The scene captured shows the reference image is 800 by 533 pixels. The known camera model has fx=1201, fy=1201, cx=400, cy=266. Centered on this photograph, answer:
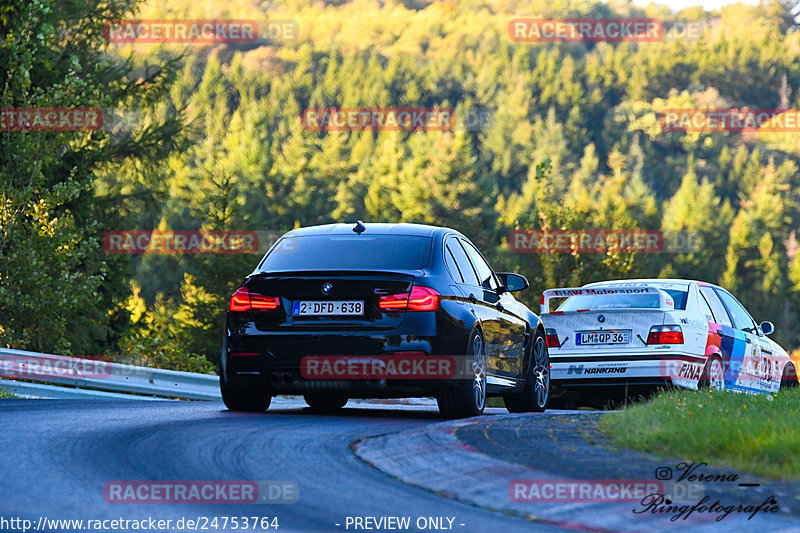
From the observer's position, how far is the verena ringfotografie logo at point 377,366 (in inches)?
387

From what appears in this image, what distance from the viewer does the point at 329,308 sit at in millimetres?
9930

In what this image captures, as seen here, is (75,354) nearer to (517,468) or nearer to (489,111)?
(517,468)

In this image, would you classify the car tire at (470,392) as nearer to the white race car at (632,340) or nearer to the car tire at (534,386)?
the car tire at (534,386)

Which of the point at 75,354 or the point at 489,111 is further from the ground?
the point at 489,111

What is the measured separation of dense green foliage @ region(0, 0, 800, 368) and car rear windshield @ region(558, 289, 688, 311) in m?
8.29

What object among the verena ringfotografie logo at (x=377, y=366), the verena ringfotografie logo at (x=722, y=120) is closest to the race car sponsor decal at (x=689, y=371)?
the verena ringfotografie logo at (x=377, y=366)

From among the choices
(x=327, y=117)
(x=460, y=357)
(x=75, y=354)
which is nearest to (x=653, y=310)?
(x=460, y=357)

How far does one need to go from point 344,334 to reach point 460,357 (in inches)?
39.2

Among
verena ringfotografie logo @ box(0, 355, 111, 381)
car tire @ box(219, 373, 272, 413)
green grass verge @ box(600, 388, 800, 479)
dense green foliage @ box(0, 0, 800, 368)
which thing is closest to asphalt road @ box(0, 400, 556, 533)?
car tire @ box(219, 373, 272, 413)

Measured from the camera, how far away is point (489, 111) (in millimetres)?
185750

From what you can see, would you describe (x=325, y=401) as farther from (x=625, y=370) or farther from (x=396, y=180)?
(x=396, y=180)

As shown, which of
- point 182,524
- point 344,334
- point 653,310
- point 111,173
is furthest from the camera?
point 111,173

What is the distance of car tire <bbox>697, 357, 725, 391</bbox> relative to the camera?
48.8 ft

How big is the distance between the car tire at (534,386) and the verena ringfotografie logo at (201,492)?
6.29 m
